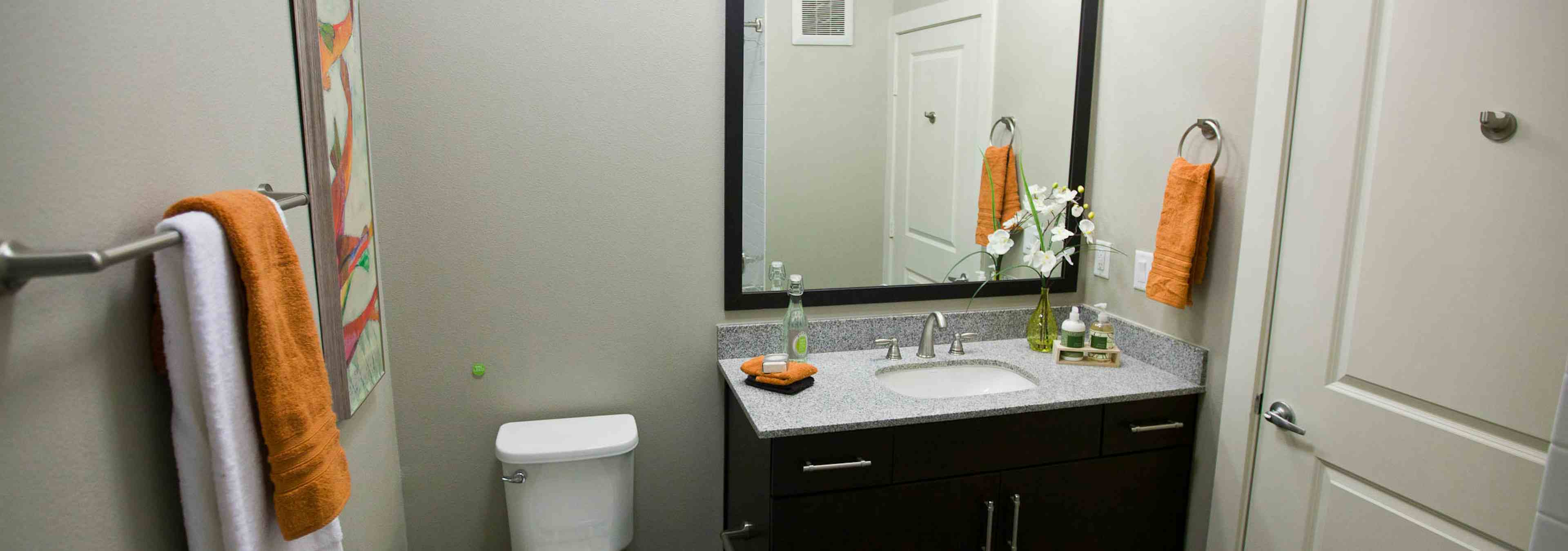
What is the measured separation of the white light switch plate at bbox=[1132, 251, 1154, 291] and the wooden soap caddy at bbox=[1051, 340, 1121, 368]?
176 millimetres

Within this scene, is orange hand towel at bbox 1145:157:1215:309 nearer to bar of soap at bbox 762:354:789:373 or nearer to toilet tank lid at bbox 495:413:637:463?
bar of soap at bbox 762:354:789:373

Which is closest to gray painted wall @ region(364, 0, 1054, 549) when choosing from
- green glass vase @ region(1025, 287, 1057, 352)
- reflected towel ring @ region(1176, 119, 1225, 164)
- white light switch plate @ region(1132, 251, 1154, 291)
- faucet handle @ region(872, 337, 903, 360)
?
faucet handle @ region(872, 337, 903, 360)

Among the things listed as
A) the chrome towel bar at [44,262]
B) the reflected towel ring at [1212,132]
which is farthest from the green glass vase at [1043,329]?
the chrome towel bar at [44,262]

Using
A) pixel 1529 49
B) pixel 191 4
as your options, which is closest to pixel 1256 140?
pixel 1529 49

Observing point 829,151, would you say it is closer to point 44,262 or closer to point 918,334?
point 918,334

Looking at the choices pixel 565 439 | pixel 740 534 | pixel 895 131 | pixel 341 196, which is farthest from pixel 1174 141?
pixel 341 196

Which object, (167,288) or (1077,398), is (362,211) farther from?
(1077,398)

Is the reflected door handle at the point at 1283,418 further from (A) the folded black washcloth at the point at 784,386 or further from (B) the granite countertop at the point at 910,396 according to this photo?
(A) the folded black washcloth at the point at 784,386

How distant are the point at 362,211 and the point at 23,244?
109 cm

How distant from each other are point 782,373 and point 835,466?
0.28 m

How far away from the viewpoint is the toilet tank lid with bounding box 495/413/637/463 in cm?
188

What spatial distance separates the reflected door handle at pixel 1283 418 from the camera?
167cm

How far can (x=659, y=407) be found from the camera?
2.16 metres

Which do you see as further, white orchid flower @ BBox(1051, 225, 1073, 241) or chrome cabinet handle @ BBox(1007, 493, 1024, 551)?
white orchid flower @ BBox(1051, 225, 1073, 241)
